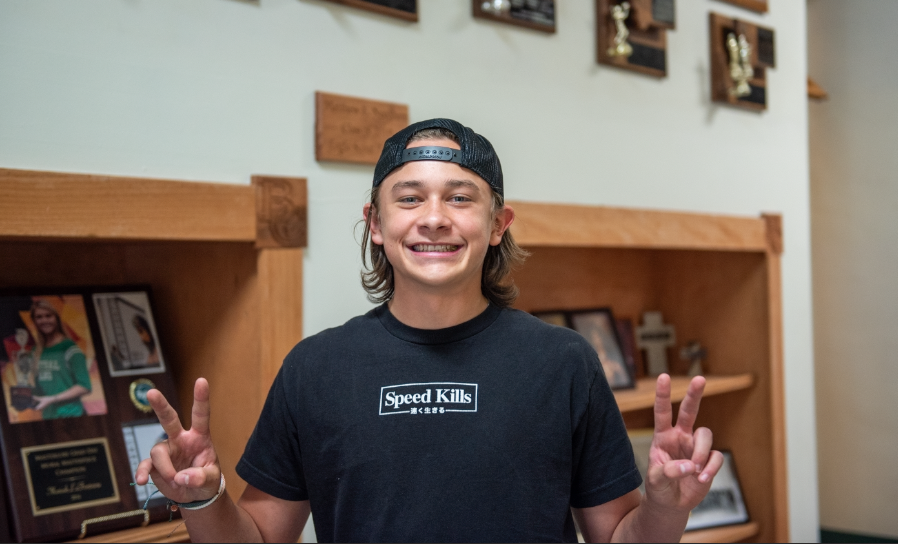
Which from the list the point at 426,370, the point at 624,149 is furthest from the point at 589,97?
the point at 426,370

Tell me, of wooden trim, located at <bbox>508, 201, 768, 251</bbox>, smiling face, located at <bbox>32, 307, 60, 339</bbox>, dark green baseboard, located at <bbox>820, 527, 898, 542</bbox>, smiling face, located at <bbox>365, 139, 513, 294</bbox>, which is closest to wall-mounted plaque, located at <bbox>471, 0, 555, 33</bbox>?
wooden trim, located at <bbox>508, 201, 768, 251</bbox>

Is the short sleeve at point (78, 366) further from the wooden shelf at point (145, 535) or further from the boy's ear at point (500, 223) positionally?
the boy's ear at point (500, 223)

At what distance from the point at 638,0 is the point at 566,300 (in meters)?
0.89

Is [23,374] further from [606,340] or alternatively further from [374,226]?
[606,340]

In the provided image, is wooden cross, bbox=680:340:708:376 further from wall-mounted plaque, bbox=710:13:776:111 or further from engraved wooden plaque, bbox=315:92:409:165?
engraved wooden plaque, bbox=315:92:409:165

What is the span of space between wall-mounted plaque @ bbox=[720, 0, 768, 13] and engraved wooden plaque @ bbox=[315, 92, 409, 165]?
1.28m

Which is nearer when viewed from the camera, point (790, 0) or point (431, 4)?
point (431, 4)

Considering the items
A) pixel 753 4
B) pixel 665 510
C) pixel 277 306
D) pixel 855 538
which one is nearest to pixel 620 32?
pixel 753 4

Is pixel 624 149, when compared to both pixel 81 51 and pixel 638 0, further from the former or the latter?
pixel 81 51

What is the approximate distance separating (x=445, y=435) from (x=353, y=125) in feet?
2.46

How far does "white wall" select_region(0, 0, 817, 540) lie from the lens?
1.29 meters

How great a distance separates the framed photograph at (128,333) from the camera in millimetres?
1544

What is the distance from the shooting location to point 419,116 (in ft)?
5.60

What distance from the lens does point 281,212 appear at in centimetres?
149
